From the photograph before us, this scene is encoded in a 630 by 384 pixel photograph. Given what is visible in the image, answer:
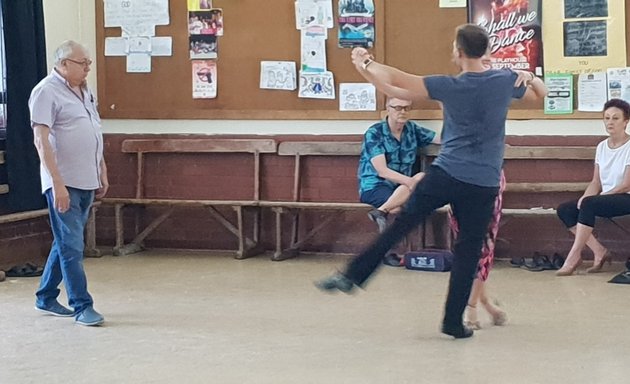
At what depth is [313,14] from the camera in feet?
24.7

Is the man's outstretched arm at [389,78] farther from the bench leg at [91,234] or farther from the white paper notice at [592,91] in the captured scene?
the bench leg at [91,234]

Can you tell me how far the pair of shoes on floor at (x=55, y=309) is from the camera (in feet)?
17.7

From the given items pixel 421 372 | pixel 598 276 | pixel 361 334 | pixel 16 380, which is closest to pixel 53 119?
pixel 16 380

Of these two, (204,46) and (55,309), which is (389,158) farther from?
(55,309)

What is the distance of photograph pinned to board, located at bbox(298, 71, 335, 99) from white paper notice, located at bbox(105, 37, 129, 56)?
1.50m

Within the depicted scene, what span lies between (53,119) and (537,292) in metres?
3.02

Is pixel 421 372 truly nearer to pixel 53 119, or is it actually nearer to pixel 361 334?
pixel 361 334

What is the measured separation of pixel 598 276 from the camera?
6.55 meters

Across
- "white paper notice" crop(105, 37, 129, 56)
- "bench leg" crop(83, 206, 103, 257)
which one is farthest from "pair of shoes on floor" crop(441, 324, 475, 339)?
"white paper notice" crop(105, 37, 129, 56)

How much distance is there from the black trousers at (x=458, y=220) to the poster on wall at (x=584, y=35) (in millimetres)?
2863

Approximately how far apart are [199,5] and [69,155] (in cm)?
296

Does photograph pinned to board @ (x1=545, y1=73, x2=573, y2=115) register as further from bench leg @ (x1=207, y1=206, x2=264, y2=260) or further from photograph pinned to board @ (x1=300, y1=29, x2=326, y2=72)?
bench leg @ (x1=207, y1=206, x2=264, y2=260)

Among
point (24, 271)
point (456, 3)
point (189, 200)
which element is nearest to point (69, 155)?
point (24, 271)

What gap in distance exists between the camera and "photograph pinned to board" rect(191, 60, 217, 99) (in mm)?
7785
